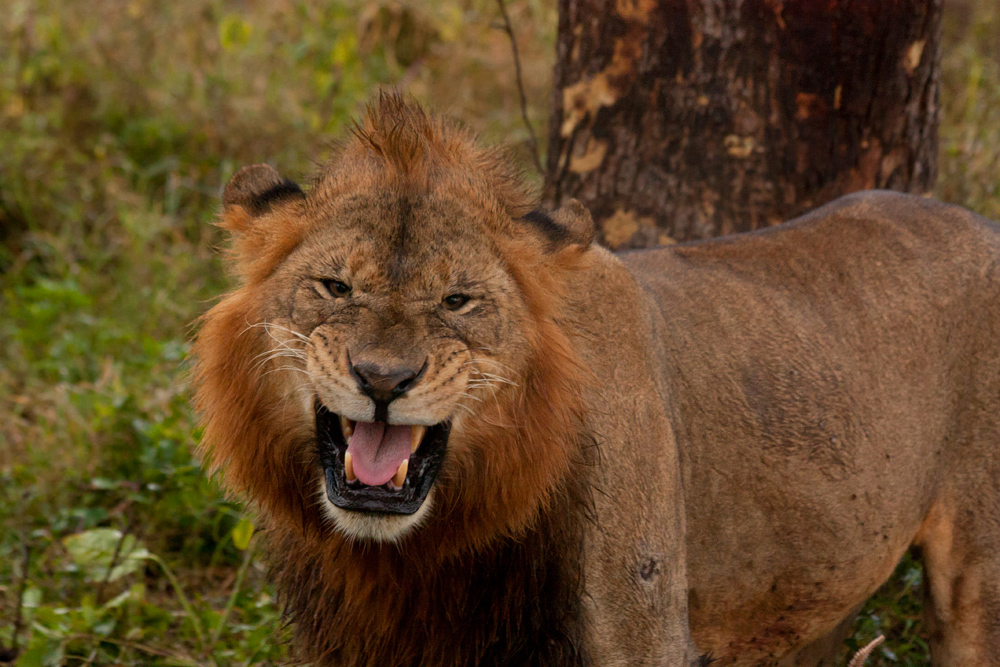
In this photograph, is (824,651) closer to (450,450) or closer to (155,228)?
(450,450)

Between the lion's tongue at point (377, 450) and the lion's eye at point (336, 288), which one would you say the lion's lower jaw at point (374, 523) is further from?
the lion's eye at point (336, 288)

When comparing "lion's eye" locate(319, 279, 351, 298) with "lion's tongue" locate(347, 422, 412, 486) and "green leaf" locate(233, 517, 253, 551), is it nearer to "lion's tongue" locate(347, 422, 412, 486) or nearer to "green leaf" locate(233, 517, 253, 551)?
"lion's tongue" locate(347, 422, 412, 486)

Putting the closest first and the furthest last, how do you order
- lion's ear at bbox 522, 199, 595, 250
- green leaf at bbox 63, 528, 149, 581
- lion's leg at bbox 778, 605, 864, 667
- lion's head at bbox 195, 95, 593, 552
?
lion's head at bbox 195, 95, 593, 552 < lion's ear at bbox 522, 199, 595, 250 < lion's leg at bbox 778, 605, 864, 667 < green leaf at bbox 63, 528, 149, 581

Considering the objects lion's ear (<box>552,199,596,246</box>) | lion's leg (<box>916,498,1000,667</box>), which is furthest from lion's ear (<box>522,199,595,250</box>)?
lion's leg (<box>916,498,1000,667</box>)

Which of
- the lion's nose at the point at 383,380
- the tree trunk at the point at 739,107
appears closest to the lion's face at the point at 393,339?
the lion's nose at the point at 383,380

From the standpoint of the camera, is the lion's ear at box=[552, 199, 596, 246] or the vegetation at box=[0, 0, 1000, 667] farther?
the vegetation at box=[0, 0, 1000, 667]

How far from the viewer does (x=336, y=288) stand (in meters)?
2.29

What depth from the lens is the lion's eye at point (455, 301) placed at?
2273mm

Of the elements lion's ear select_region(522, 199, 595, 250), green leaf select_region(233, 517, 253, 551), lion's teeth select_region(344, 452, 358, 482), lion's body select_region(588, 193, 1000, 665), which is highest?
lion's ear select_region(522, 199, 595, 250)

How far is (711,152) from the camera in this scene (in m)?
4.17

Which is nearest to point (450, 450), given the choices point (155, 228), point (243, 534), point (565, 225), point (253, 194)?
point (565, 225)

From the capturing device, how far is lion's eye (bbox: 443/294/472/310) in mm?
2273

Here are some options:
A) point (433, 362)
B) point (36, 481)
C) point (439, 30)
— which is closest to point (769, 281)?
point (433, 362)

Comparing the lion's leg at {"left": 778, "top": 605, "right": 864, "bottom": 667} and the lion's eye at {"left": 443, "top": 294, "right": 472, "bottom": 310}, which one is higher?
the lion's eye at {"left": 443, "top": 294, "right": 472, "bottom": 310}
